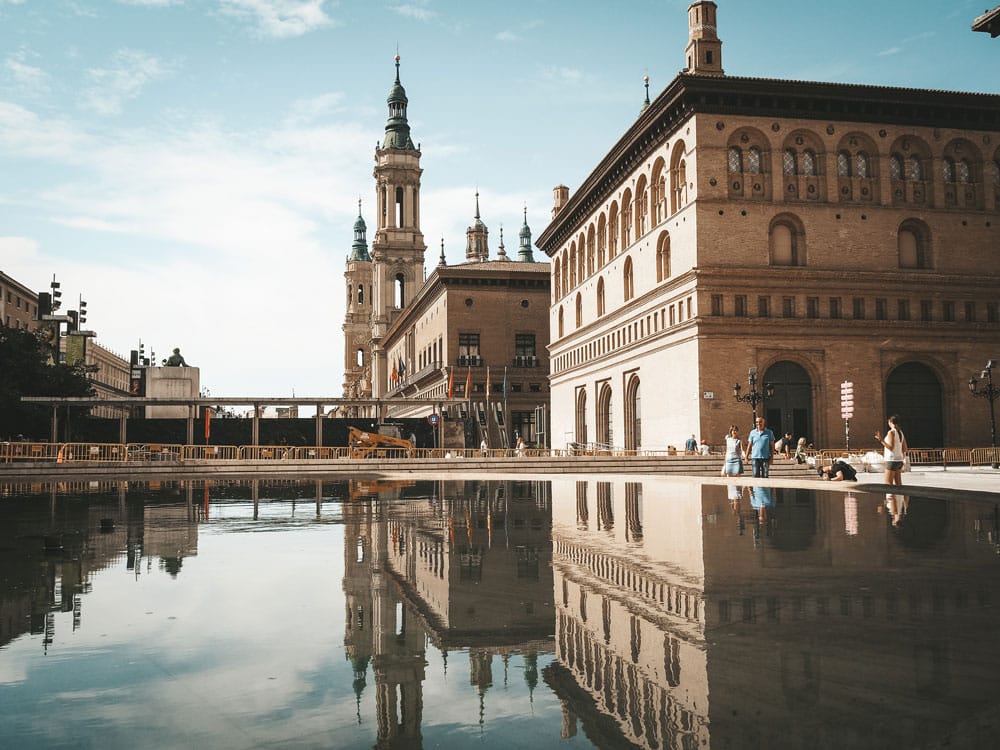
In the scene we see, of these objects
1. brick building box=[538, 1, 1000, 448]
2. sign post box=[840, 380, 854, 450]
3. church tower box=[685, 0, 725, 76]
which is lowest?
sign post box=[840, 380, 854, 450]

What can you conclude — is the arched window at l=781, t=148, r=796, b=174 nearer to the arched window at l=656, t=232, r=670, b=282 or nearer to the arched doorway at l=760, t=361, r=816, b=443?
the arched window at l=656, t=232, r=670, b=282

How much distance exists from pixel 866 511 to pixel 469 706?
41.9 ft

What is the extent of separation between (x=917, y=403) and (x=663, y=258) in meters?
15.2

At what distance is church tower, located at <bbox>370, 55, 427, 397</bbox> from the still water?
4265 inches

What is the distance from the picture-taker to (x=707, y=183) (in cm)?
4369

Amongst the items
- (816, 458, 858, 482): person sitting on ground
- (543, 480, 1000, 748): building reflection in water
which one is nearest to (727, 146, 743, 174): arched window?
(816, 458, 858, 482): person sitting on ground

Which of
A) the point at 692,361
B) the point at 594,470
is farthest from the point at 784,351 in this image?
the point at 594,470

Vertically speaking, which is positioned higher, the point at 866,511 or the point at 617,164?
the point at 617,164

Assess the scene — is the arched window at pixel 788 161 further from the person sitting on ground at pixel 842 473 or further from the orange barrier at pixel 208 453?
the orange barrier at pixel 208 453

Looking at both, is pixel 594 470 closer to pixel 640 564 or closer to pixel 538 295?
pixel 640 564

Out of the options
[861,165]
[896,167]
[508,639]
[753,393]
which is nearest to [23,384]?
[753,393]

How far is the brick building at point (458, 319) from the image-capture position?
8038cm

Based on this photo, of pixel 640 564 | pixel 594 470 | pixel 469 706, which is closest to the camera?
pixel 469 706

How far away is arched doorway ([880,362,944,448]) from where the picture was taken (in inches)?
1791
